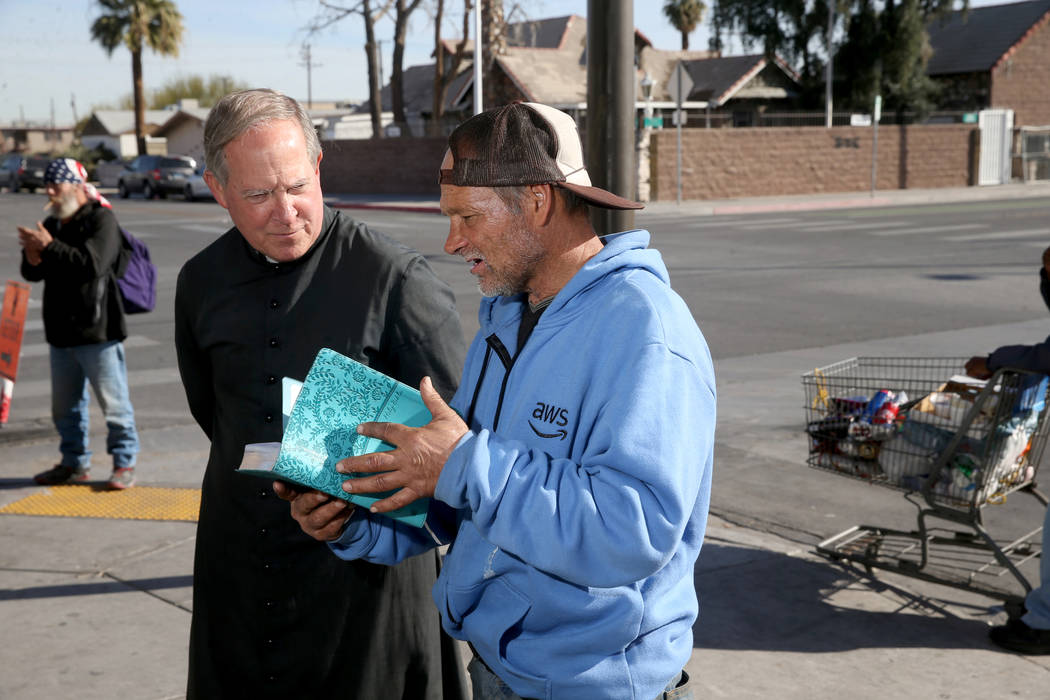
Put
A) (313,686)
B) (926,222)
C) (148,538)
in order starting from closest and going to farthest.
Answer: (313,686) < (148,538) < (926,222)

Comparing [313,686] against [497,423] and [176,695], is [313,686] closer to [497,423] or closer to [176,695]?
[497,423]

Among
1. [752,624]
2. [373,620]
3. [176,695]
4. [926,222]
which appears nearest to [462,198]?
[373,620]

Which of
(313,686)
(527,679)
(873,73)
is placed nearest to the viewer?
(527,679)

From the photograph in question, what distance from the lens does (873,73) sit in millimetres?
40719

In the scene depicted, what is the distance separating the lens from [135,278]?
6664 mm

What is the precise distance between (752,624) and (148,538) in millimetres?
3084

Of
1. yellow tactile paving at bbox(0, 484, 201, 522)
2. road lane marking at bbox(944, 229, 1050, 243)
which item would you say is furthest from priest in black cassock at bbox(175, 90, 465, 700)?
road lane marking at bbox(944, 229, 1050, 243)

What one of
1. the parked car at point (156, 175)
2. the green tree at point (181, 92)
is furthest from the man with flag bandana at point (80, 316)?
the green tree at point (181, 92)

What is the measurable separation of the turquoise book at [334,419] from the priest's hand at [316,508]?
0.13m

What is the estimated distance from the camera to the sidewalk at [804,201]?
1141 inches

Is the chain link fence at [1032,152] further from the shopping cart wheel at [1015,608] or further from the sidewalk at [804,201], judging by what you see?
the shopping cart wheel at [1015,608]

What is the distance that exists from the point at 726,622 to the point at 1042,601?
4.02 feet

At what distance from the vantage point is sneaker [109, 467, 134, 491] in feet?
20.8

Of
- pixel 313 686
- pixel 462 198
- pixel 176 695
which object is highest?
pixel 462 198
